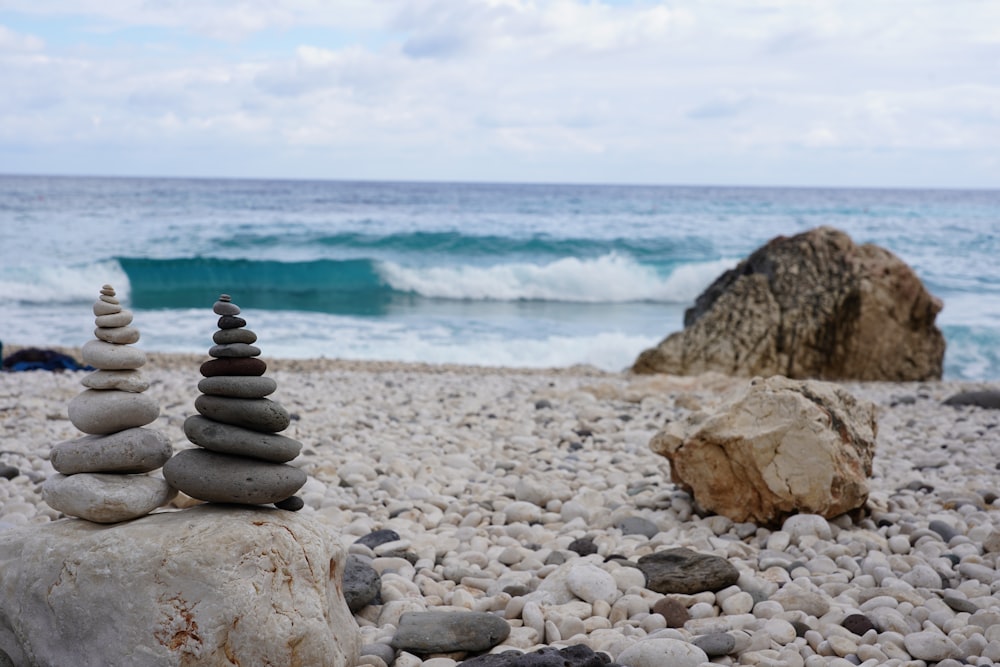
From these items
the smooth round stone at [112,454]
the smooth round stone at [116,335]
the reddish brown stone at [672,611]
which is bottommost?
the reddish brown stone at [672,611]

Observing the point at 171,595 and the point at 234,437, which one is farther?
the point at 234,437

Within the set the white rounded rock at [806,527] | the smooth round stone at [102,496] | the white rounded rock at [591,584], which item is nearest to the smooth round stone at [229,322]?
the smooth round stone at [102,496]

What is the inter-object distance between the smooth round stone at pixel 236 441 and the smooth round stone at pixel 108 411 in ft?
0.80

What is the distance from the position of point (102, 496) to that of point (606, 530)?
246 cm

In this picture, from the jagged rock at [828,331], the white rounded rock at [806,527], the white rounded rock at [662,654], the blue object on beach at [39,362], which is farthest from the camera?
the jagged rock at [828,331]

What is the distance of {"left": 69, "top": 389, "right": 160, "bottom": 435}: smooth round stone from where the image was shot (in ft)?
9.19

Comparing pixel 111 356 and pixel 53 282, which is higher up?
pixel 111 356

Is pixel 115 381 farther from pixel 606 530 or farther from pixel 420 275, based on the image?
pixel 420 275

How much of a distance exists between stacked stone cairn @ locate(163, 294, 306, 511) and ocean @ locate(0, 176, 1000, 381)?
34.6 ft

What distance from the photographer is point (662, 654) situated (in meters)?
2.66

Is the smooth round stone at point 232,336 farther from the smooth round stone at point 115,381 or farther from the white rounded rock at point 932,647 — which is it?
the white rounded rock at point 932,647

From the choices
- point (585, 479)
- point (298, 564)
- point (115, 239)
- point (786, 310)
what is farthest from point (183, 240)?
point (298, 564)

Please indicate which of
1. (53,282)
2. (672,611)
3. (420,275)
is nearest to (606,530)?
(672,611)

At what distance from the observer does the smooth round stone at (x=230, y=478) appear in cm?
268
